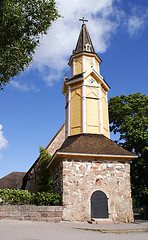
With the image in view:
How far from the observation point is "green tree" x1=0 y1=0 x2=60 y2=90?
31.0ft

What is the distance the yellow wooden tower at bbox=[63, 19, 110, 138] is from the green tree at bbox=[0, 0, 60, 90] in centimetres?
648

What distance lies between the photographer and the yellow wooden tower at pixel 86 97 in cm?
1616

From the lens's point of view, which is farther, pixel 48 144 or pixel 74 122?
pixel 48 144

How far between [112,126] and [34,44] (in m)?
13.7

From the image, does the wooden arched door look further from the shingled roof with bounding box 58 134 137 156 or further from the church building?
the shingled roof with bounding box 58 134 137 156

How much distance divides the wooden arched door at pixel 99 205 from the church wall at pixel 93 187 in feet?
0.66

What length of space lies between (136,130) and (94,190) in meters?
7.99

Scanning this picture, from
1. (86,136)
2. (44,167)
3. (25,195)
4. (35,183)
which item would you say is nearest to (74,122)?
(86,136)

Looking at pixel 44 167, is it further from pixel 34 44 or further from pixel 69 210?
pixel 34 44

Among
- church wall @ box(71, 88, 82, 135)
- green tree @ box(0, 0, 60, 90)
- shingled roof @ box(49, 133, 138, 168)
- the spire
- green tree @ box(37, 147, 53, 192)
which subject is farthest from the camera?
the spire

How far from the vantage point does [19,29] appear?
10102mm

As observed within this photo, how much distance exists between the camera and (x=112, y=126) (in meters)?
22.4

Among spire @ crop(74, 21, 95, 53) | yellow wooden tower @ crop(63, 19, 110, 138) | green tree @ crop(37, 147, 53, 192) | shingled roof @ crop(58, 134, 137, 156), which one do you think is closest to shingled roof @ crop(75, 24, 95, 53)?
spire @ crop(74, 21, 95, 53)

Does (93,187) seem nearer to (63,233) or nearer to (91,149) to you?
(91,149)
